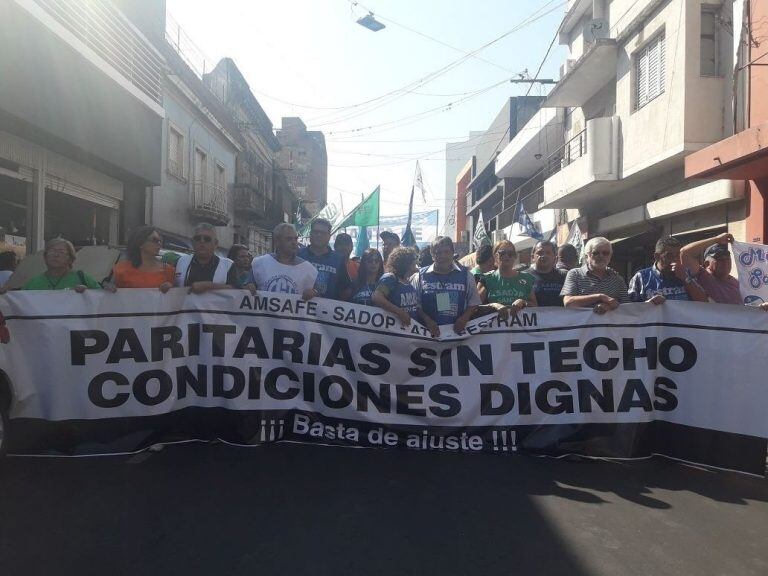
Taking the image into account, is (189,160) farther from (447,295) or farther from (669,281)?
(669,281)

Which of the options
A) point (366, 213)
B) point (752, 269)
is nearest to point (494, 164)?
point (366, 213)

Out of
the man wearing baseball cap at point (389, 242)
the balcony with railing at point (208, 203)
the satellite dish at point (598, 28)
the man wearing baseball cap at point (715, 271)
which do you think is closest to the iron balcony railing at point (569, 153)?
the satellite dish at point (598, 28)

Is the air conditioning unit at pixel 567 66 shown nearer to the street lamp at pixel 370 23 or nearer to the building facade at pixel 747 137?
the street lamp at pixel 370 23

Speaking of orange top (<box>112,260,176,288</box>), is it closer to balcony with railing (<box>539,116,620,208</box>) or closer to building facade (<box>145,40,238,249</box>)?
building facade (<box>145,40,238,249</box>)

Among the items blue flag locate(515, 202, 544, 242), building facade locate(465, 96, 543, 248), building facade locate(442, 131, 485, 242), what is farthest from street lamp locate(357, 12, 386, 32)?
building facade locate(442, 131, 485, 242)

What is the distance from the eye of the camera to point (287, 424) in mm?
5191

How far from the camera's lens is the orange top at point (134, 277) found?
17.8ft

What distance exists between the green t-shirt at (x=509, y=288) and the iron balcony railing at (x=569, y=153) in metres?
11.8

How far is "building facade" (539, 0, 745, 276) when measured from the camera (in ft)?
41.8

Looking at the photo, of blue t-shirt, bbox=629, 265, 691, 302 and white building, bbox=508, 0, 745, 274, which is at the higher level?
white building, bbox=508, 0, 745, 274

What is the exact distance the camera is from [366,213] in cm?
1605

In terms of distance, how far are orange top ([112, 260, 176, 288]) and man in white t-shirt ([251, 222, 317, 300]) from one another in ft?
2.63

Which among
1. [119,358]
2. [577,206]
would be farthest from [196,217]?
[119,358]

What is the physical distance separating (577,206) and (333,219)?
23.5 feet
